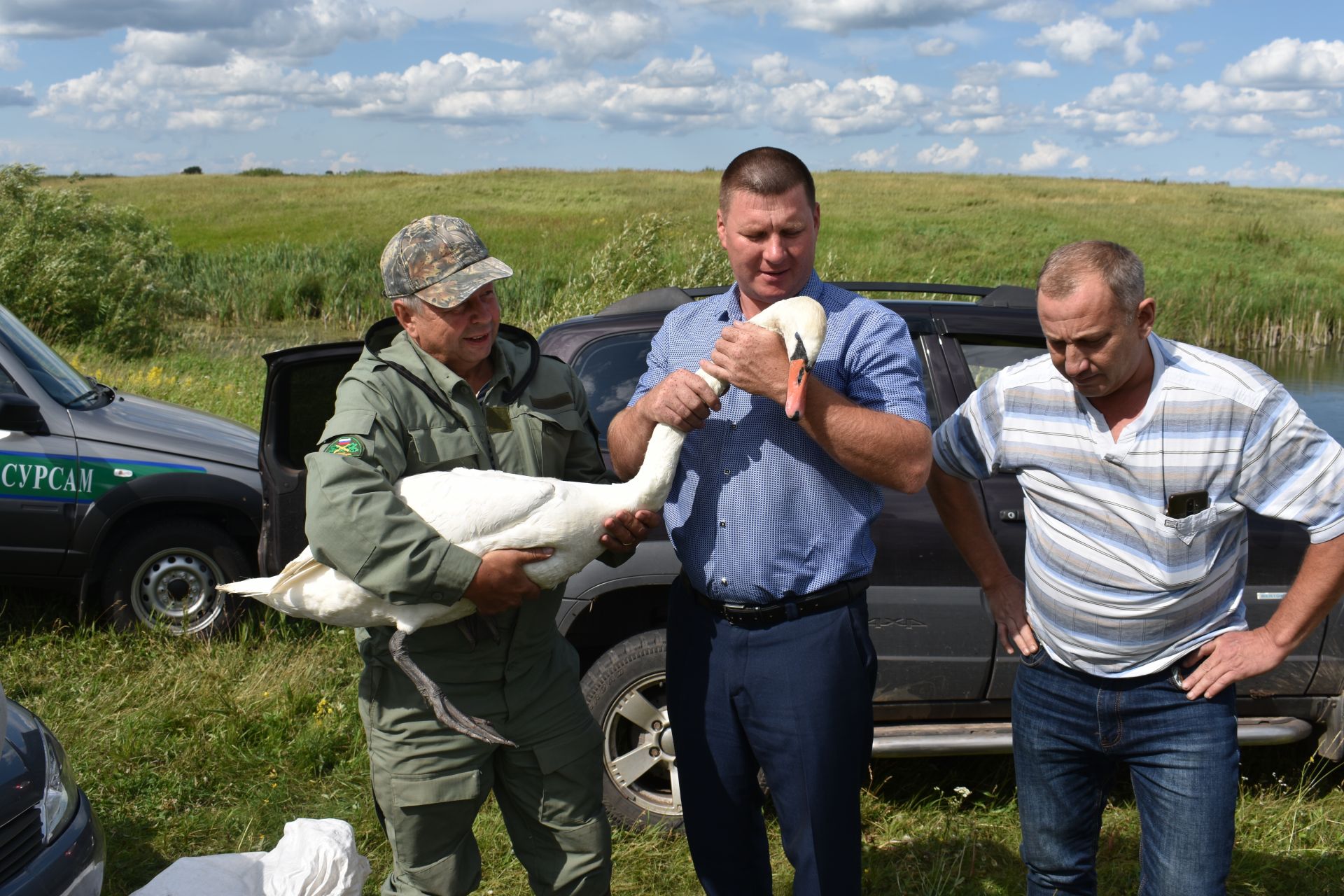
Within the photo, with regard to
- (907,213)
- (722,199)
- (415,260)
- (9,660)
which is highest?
(907,213)

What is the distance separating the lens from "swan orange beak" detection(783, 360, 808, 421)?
8.87 feet

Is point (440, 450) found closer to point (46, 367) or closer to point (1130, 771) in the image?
point (1130, 771)

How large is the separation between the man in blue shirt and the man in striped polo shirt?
0.47 m

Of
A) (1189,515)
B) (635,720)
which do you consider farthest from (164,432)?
(1189,515)

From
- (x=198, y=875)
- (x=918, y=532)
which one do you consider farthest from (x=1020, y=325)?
(x=198, y=875)

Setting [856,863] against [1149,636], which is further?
[856,863]

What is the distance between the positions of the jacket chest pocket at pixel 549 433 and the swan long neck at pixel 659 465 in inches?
12.8

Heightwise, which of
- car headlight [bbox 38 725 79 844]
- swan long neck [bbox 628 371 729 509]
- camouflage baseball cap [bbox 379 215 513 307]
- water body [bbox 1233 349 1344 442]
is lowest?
car headlight [bbox 38 725 79 844]

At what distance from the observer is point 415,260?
9.97ft

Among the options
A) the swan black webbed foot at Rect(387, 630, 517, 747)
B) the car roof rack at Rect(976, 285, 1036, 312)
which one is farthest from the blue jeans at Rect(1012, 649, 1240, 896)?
the car roof rack at Rect(976, 285, 1036, 312)

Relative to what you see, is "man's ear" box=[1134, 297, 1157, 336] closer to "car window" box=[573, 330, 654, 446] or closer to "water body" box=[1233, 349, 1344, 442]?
"car window" box=[573, 330, 654, 446]

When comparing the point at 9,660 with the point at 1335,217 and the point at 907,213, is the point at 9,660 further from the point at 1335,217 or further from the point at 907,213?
the point at 1335,217

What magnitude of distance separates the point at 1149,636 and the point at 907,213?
4451cm

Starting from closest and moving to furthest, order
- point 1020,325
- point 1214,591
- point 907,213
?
point 1214,591, point 1020,325, point 907,213
